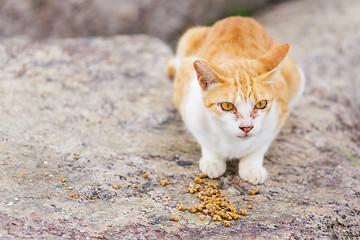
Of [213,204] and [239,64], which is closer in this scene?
[213,204]

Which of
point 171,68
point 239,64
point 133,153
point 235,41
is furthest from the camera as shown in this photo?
point 171,68

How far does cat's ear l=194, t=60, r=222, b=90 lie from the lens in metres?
2.51

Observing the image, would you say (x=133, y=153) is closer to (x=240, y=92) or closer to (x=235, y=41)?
(x=240, y=92)

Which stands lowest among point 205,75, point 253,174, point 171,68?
point 253,174

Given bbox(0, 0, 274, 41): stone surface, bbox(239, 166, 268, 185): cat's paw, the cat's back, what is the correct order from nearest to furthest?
bbox(239, 166, 268, 185): cat's paw → the cat's back → bbox(0, 0, 274, 41): stone surface

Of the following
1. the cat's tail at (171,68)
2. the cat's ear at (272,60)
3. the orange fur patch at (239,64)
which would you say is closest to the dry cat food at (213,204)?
the orange fur patch at (239,64)

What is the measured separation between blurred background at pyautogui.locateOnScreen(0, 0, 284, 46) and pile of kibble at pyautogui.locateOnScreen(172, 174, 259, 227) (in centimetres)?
345

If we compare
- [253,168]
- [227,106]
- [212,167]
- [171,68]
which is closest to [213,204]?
[212,167]

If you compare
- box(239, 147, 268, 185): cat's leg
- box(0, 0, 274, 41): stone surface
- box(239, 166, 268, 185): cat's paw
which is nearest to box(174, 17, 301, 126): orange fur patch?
box(239, 147, 268, 185): cat's leg

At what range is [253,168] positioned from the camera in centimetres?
295

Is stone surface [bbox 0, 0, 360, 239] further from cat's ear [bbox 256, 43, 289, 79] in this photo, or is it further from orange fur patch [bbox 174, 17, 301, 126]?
cat's ear [bbox 256, 43, 289, 79]

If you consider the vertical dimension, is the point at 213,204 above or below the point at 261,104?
below

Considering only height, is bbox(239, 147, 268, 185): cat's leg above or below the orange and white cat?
below

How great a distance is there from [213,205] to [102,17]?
3.99 meters
